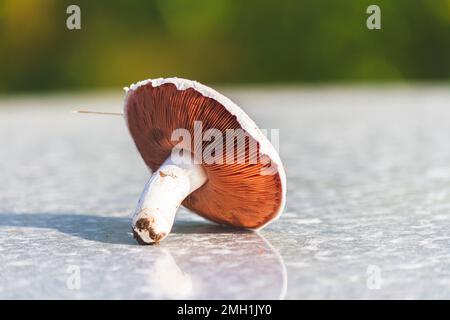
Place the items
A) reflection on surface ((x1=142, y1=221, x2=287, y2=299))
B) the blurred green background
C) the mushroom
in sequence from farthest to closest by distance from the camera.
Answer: the blurred green background, the mushroom, reflection on surface ((x1=142, y1=221, x2=287, y2=299))

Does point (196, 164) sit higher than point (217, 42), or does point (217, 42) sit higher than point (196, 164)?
point (196, 164)

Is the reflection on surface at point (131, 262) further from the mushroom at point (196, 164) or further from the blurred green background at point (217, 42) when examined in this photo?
the blurred green background at point (217, 42)

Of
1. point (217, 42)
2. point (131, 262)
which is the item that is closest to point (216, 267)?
point (131, 262)

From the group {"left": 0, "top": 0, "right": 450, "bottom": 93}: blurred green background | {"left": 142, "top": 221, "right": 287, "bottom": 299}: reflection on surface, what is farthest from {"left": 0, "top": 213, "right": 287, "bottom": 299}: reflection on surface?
{"left": 0, "top": 0, "right": 450, "bottom": 93}: blurred green background

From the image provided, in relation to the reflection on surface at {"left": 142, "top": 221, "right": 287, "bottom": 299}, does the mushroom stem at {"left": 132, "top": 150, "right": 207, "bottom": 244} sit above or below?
above

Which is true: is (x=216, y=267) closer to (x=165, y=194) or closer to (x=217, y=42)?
(x=165, y=194)

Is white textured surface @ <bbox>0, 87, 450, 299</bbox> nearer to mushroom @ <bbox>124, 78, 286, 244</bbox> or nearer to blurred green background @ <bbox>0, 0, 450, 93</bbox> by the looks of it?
mushroom @ <bbox>124, 78, 286, 244</bbox>

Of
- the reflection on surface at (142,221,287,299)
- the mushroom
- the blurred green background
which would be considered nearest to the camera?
the reflection on surface at (142,221,287,299)

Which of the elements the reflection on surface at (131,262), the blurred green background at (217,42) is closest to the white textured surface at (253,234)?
the reflection on surface at (131,262)
